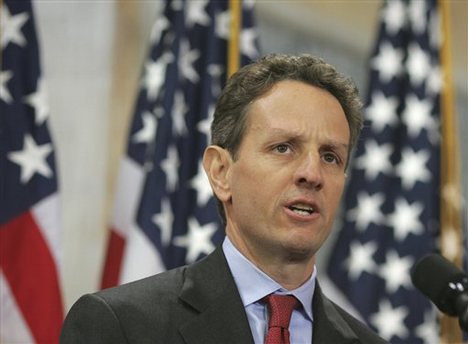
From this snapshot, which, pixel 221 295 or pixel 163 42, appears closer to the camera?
pixel 221 295

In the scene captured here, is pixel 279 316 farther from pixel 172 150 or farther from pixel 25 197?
pixel 172 150

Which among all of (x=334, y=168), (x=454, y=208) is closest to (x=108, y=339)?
(x=334, y=168)

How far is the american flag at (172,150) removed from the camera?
4.51m

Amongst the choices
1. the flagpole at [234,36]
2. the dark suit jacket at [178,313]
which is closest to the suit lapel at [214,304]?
the dark suit jacket at [178,313]

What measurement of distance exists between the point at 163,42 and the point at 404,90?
1.31m

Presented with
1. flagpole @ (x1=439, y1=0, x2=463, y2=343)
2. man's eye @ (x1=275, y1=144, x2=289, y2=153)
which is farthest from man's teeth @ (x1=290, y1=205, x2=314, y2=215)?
flagpole @ (x1=439, y1=0, x2=463, y2=343)

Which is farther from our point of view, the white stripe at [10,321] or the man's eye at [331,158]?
the white stripe at [10,321]

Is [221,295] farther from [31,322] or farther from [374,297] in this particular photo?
[374,297]

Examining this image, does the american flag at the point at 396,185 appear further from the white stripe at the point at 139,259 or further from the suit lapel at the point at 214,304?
the suit lapel at the point at 214,304

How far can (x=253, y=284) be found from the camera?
2.19 metres

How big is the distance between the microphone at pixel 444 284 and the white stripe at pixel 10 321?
8.18 ft

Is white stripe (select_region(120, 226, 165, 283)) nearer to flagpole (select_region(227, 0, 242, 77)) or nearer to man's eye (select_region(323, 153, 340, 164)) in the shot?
flagpole (select_region(227, 0, 242, 77))

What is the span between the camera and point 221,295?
2.15 meters

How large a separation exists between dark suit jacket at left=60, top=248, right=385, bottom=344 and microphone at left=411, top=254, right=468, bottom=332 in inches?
10.8
